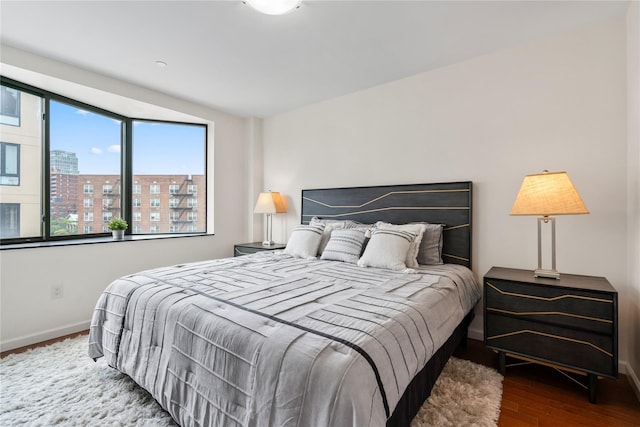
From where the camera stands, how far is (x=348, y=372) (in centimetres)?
101

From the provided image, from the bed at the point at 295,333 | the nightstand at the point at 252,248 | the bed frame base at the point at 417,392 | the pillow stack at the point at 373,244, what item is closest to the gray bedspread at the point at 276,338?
the bed at the point at 295,333

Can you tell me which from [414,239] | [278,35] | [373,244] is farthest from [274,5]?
[414,239]

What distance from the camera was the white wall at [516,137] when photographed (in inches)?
85.9

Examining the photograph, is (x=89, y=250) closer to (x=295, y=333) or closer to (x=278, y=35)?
(x=278, y=35)

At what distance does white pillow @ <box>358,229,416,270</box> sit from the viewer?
241 cm

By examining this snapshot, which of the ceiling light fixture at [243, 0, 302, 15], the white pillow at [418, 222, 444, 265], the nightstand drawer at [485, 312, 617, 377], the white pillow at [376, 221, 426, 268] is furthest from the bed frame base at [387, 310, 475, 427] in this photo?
the ceiling light fixture at [243, 0, 302, 15]

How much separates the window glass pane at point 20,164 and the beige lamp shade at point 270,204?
7.30ft

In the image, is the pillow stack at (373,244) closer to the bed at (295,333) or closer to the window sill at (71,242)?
the bed at (295,333)

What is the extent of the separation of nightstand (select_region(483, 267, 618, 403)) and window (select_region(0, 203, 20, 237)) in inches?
160

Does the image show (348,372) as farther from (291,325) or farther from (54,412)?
(54,412)

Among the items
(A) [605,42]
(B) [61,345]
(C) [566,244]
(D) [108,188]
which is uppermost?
(A) [605,42]

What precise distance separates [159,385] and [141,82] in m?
3.03

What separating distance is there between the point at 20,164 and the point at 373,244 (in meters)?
3.35

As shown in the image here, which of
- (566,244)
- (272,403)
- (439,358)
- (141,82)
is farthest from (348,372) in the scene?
(141,82)
